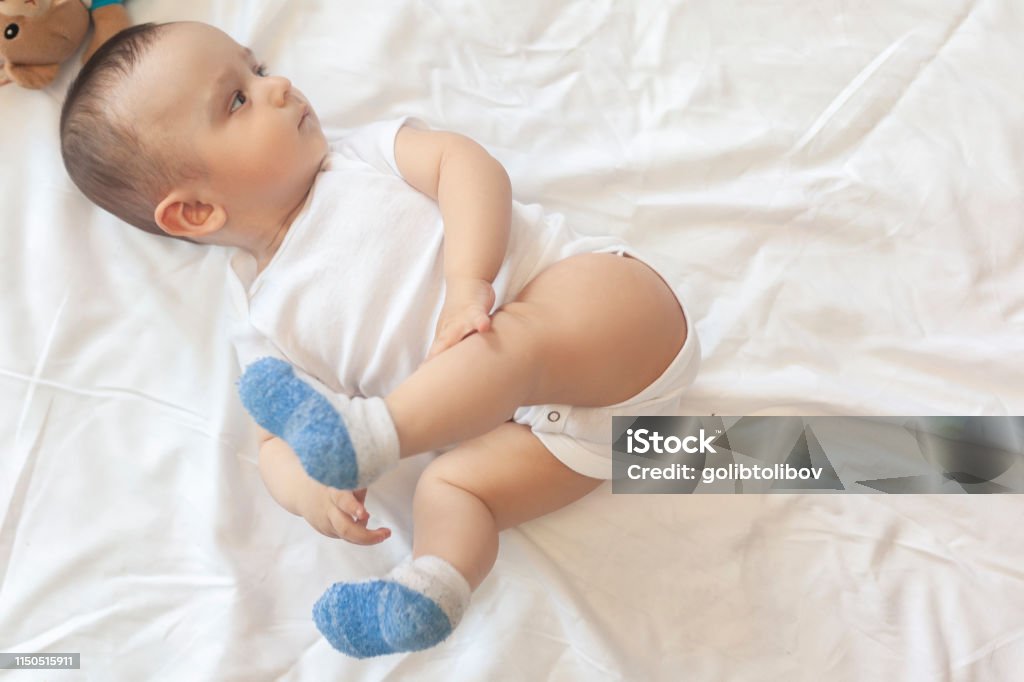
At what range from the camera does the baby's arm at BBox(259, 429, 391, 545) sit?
921 mm

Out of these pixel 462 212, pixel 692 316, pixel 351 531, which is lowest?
pixel 351 531

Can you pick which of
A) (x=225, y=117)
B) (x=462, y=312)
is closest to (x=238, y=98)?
(x=225, y=117)

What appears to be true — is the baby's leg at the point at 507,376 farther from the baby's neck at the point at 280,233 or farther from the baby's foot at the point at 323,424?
the baby's neck at the point at 280,233

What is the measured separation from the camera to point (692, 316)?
1.08 m

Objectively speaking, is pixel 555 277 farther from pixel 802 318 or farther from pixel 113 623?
pixel 113 623

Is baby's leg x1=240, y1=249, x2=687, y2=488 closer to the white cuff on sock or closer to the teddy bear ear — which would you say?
the white cuff on sock

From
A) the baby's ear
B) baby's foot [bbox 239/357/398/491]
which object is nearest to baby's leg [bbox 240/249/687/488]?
baby's foot [bbox 239/357/398/491]

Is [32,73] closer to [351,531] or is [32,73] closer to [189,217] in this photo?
[189,217]

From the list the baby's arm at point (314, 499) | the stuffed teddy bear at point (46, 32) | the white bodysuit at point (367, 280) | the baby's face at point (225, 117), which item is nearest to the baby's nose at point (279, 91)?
the baby's face at point (225, 117)

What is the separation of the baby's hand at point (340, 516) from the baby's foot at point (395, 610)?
0.10 m

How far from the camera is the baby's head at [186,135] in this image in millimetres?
966

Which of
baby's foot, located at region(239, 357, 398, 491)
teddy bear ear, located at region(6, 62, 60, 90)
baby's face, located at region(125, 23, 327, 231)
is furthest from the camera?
teddy bear ear, located at region(6, 62, 60, 90)

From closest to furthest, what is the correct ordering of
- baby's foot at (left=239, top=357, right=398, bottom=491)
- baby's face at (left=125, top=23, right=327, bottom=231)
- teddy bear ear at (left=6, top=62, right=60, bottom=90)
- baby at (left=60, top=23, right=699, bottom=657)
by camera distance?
baby's foot at (left=239, top=357, right=398, bottom=491) → baby at (left=60, top=23, right=699, bottom=657) → baby's face at (left=125, top=23, right=327, bottom=231) → teddy bear ear at (left=6, top=62, right=60, bottom=90)

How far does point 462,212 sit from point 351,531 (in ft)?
1.21
